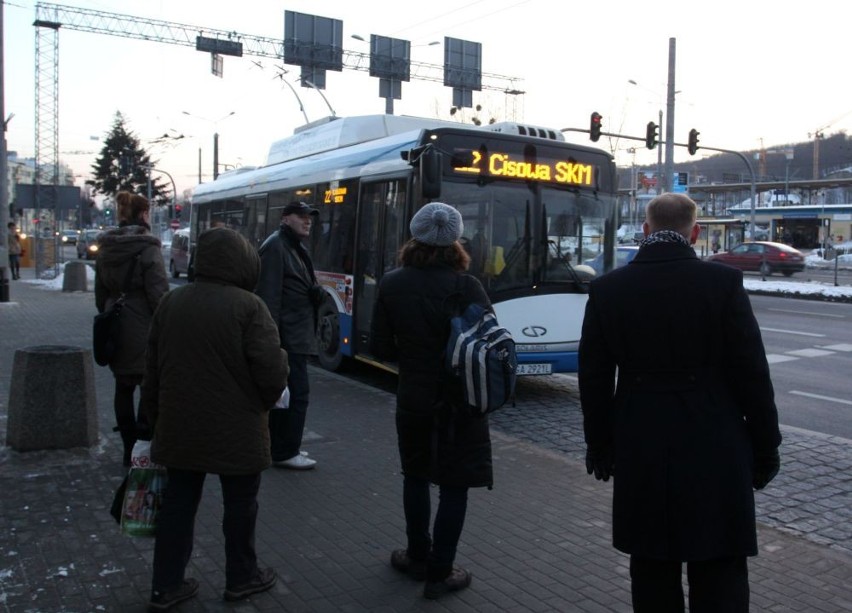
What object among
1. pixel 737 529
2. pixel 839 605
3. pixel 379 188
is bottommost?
Result: pixel 839 605

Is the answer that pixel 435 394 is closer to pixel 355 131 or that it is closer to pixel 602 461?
pixel 602 461

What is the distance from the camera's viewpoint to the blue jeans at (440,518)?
12.9 feet

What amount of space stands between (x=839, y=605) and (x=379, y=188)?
698 centimetres

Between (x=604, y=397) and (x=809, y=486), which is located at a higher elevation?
(x=604, y=397)

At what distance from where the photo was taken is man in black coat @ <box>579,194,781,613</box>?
278cm

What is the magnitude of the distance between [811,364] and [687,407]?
10860 mm

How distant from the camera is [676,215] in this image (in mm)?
2957

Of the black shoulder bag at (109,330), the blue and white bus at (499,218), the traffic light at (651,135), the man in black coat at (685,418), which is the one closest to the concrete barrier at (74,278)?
the blue and white bus at (499,218)

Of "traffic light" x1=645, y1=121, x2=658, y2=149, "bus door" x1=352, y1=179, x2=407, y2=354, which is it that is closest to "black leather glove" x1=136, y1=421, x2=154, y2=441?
"bus door" x1=352, y1=179, x2=407, y2=354

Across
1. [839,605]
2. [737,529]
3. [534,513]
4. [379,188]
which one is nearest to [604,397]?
[737,529]

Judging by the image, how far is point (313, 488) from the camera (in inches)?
223

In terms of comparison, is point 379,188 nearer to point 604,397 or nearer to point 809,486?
point 809,486

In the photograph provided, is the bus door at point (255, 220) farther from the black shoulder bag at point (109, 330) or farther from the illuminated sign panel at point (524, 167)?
the black shoulder bag at point (109, 330)

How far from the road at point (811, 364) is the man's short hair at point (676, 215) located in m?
6.19
